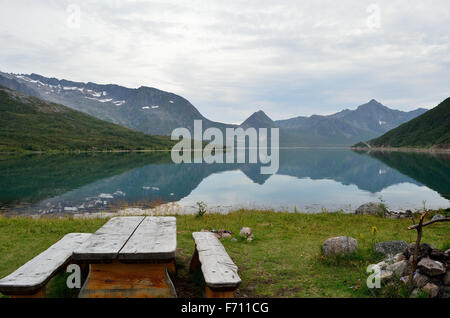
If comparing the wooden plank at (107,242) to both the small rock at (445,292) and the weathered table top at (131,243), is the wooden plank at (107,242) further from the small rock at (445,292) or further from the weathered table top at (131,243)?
the small rock at (445,292)

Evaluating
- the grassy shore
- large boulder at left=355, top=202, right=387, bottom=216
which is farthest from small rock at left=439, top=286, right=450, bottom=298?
large boulder at left=355, top=202, right=387, bottom=216

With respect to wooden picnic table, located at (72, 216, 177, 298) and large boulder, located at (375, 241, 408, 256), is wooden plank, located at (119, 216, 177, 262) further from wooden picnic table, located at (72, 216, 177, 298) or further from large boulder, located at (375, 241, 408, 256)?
large boulder, located at (375, 241, 408, 256)

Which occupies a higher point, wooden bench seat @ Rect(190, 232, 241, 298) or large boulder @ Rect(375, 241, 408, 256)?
wooden bench seat @ Rect(190, 232, 241, 298)

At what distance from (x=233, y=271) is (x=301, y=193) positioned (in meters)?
33.4

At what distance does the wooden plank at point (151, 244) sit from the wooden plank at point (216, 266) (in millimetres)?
801

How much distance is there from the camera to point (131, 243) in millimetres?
6449

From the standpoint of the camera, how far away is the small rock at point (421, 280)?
662cm

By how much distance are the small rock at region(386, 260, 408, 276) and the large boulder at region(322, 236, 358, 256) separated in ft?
6.63

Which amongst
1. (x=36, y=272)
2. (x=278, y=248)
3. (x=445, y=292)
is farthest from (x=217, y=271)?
(x=278, y=248)

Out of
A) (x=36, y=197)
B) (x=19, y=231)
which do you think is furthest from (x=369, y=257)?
(x=36, y=197)

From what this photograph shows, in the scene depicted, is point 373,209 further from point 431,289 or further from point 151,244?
point 151,244

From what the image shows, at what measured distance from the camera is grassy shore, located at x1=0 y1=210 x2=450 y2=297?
7.87 m

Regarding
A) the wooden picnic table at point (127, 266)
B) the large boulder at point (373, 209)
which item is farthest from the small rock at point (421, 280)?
the large boulder at point (373, 209)
